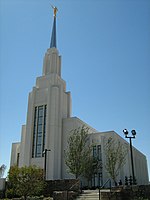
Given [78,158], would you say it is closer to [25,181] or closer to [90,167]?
[90,167]

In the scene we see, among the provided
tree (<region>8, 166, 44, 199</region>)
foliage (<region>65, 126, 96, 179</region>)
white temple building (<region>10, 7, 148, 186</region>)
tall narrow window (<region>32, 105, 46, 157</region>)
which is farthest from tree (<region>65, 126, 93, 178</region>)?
tree (<region>8, 166, 44, 199</region>)

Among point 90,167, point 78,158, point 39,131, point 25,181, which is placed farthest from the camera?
point 39,131

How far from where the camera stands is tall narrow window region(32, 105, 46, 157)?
3802cm

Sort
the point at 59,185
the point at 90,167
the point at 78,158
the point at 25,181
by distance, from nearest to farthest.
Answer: the point at 25,181 < the point at 59,185 < the point at 78,158 < the point at 90,167

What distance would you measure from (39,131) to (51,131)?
2.45 metres

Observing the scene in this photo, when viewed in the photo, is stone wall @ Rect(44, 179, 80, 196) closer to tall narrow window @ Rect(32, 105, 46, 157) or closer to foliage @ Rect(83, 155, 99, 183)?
foliage @ Rect(83, 155, 99, 183)

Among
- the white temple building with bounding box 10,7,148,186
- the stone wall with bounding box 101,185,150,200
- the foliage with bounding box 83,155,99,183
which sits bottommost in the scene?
the stone wall with bounding box 101,185,150,200

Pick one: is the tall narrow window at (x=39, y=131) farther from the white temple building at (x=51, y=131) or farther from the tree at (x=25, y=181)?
the tree at (x=25, y=181)

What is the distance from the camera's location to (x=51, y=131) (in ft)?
125

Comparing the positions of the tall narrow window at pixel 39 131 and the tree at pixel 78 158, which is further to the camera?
the tall narrow window at pixel 39 131

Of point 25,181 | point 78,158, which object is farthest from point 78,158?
point 25,181

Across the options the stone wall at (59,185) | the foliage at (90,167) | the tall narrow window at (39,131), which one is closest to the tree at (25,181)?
the stone wall at (59,185)

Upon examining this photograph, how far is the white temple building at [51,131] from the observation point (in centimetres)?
3638

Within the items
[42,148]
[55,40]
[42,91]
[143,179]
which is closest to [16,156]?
[42,148]
